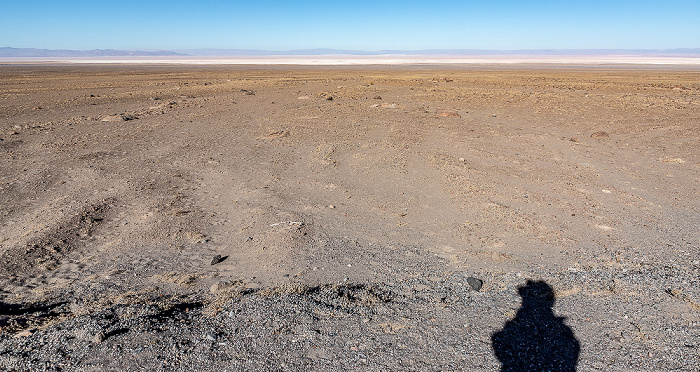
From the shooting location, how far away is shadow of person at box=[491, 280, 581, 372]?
122 inches

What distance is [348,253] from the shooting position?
5082 millimetres

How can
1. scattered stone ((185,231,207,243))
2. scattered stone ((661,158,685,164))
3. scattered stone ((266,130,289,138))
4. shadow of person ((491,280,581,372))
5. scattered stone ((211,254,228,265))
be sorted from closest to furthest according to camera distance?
shadow of person ((491,280,581,372)) → scattered stone ((211,254,228,265)) → scattered stone ((185,231,207,243)) → scattered stone ((661,158,685,164)) → scattered stone ((266,130,289,138))

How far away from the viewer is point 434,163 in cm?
906

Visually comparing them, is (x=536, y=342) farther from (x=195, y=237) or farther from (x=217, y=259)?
(x=195, y=237)

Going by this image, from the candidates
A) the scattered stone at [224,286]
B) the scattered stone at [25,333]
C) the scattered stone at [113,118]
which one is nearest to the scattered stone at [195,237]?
the scattered stone at [224,286]

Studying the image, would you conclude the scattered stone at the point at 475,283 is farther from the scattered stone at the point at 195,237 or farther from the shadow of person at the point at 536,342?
the scattered stone at the point at 195,237

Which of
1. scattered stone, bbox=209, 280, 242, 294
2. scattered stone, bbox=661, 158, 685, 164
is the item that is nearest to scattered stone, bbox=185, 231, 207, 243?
scattered stone, bbox=209, 280, 242, 294

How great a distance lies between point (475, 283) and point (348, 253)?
1.44 m

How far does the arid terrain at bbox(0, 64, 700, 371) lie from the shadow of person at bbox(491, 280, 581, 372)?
15mm

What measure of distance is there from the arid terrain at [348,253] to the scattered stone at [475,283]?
0.08 meters

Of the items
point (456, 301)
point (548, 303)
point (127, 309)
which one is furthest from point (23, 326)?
point (548, 303)

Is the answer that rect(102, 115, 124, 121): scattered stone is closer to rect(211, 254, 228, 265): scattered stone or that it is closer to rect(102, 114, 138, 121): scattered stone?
rect(102, 114, 138, 121): scattered stone

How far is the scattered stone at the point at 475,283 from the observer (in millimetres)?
4219

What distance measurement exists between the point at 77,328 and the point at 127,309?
15.8 inches
